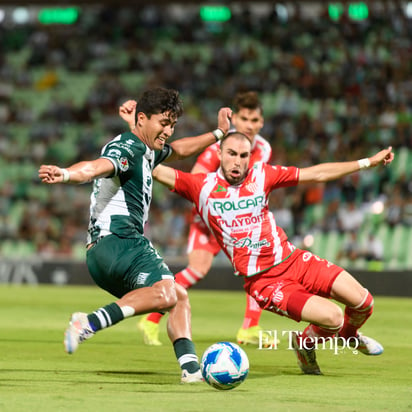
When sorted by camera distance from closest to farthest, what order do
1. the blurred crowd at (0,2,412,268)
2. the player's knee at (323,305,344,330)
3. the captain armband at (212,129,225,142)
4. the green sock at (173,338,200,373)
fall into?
the green sock at (173,338,200,373) < the player's knee at (323,305,344,330) < the captain armband at (212,129,225,142) < the blurred crowd at (0,2,412,268)

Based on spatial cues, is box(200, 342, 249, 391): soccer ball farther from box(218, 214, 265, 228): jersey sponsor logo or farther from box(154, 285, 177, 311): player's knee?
box(218, 214, 265, 228): jersey sponsor logo

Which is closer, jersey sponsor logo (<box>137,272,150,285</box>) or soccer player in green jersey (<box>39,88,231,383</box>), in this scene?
soccer player in green jersey (<box>39,88,231,383</box>)

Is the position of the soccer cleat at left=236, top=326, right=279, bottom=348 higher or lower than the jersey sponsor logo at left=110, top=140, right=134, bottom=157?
lower

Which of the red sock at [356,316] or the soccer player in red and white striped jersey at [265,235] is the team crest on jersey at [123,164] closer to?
the soccer player in red and white striped jersey at [265,235]

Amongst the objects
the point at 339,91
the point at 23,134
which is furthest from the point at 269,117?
the point at 23,134

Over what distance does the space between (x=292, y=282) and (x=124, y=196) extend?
166cm

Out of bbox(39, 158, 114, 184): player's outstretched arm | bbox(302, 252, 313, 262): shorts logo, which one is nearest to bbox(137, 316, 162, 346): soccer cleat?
bbox(302, 252, 313, 262): shorts logo

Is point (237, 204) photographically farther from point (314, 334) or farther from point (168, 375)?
point (168, 375)

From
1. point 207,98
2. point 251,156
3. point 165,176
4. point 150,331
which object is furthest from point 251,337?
point 207,98

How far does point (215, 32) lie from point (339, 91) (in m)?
6.06

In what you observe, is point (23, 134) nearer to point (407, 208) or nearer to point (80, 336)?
point (407, 208)

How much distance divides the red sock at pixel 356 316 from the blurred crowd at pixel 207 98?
11664 mm

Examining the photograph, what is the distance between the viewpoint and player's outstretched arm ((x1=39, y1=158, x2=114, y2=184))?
5.75 meters

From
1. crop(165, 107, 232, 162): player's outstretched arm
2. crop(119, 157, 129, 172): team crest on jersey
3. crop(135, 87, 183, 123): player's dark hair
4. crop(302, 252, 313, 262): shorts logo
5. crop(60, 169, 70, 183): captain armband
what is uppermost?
crop(135, 87, 183, 123): player's dark hair
